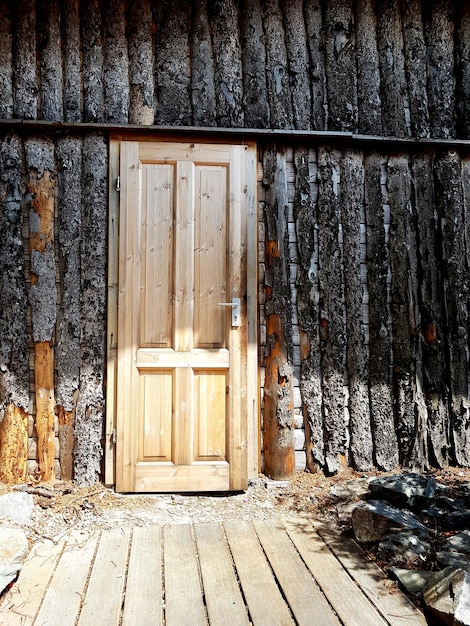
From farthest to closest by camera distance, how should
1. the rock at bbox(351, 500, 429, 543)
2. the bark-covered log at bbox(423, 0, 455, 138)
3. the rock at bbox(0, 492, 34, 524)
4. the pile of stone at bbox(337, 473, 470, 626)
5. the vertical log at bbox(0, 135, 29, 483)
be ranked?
1. the bark-covered log at bbox(423, 0, 455, 138)
2. the vertical log at bbox(0, 135, 29, 483)
3. the rock at bbox(0, 492, 34, 524)
4. the rock at bbox(351, 500, 429, 543)
5. the pile of stone at bbox(337, 473, 470, 626)

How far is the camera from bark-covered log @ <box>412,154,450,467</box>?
3.80 m

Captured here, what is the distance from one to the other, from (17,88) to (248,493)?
338 centimetres

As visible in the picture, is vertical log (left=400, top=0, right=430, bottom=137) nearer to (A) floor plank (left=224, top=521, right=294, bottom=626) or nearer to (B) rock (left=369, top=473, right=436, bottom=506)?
(B) rock (left=369, top=473, right=436, bottom=506)

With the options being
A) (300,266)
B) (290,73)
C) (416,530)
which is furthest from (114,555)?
(290,73)

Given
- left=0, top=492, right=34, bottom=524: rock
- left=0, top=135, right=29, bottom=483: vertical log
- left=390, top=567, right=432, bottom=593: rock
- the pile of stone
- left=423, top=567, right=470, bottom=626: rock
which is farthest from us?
left=0, top=135, right=29, bottom=483: vertical log

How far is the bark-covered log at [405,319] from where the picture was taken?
12.3 ft

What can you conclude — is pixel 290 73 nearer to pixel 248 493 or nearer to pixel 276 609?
pixel 248 493

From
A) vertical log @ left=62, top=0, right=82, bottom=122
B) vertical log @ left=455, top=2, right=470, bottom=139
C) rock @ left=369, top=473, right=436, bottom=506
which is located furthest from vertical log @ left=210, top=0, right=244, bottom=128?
rock @ left=369, top=473, right=436, bottom=506

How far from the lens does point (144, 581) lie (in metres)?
2.41

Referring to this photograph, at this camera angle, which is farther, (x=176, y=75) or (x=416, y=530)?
(x=176, y=75)

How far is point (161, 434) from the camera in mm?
3549

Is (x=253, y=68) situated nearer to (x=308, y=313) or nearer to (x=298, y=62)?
(x=298, y=62)

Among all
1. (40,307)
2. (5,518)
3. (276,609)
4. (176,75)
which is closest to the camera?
(276,609)

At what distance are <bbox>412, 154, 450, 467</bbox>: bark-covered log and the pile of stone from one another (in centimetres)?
43
